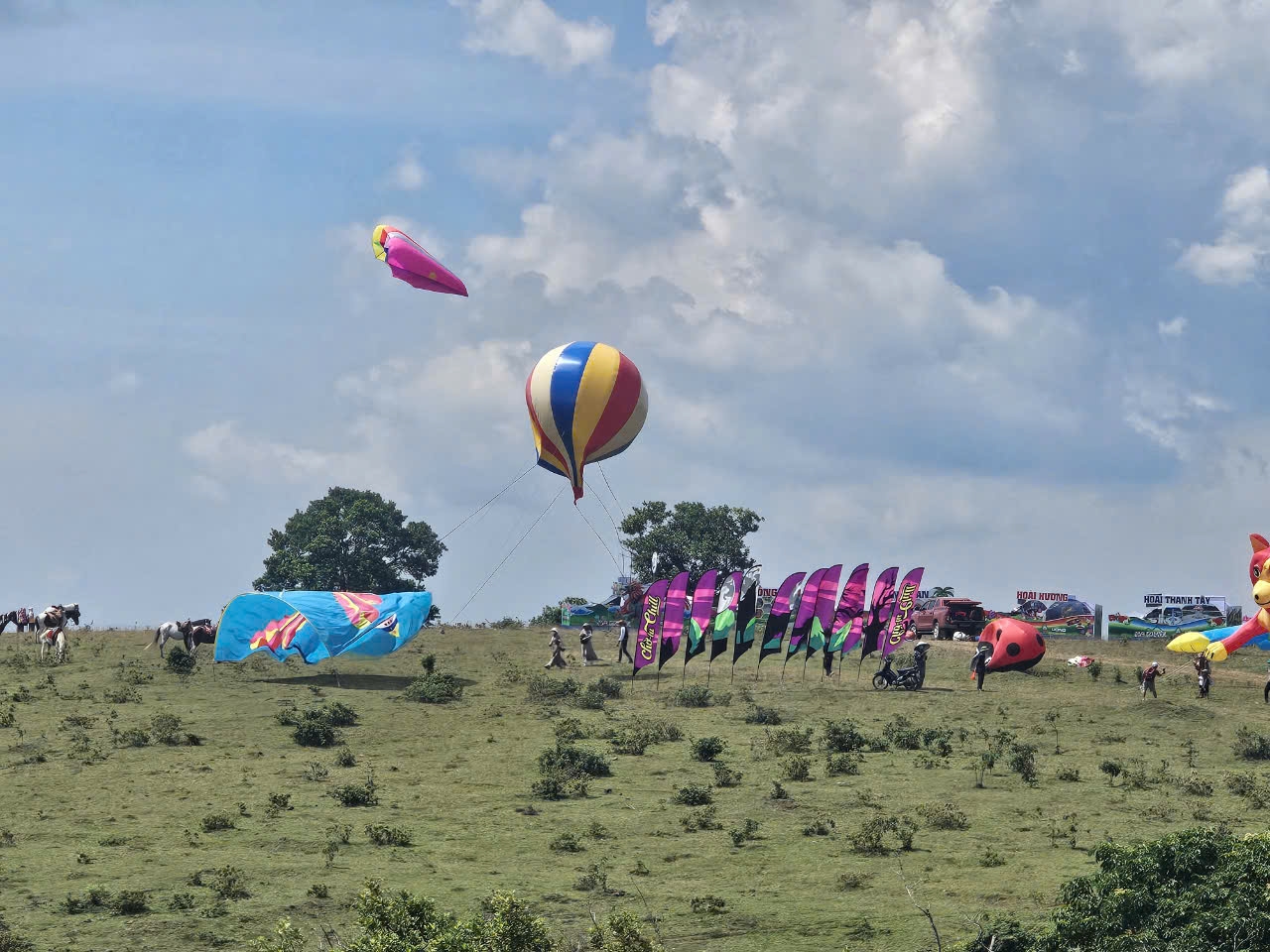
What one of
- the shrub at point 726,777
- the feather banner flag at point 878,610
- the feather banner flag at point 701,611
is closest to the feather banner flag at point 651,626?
the feather banner flag at point 701,611

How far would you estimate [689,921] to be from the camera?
1071 inches

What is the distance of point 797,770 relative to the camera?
40.9 metres

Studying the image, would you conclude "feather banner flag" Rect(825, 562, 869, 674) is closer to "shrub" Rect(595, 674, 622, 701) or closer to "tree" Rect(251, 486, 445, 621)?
A: "shrub" Rect(595, 674, 622, 701)

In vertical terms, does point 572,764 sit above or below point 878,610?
below

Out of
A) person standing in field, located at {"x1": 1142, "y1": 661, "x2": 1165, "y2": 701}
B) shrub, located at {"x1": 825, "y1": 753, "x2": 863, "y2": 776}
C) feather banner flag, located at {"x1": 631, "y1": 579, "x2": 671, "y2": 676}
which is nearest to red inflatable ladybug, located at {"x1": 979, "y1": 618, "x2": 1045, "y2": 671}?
person standing in field, located at {"x1": 1142, "y1": 661, "x2": 1165, "y2": 701}

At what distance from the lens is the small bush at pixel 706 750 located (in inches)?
1726

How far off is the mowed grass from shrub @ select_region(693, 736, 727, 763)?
56 centimetres

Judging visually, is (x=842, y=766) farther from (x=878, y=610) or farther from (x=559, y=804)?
(x=878, y=610)

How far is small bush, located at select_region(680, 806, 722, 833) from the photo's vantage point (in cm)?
3462

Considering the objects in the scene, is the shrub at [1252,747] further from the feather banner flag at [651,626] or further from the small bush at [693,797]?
the feather banner flag at [651,626]

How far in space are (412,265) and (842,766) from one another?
34061 mm

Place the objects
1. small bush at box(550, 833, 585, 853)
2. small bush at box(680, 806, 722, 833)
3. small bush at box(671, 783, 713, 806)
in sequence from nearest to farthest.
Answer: small bush at box(550, 833, 585, 853)
small bush at box(680, 806, 722, 833)
small bush at box(671, 783, 713, 806)

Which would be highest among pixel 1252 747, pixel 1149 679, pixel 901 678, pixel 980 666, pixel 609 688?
pixel 980 666

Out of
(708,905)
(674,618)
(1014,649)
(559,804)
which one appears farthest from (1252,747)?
(708,905)
